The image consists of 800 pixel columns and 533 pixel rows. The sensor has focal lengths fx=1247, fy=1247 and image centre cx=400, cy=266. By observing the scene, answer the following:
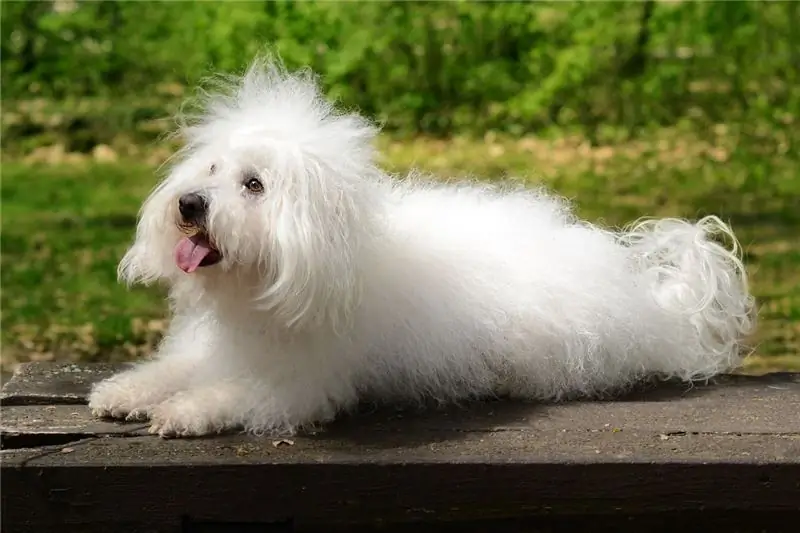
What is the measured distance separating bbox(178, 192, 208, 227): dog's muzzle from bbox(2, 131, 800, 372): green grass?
2.94 metres

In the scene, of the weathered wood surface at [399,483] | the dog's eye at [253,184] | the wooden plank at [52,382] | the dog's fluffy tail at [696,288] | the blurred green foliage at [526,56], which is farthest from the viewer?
the blurred green foliage at [526,56]

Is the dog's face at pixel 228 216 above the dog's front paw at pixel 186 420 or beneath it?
above

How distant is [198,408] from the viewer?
3100 mm

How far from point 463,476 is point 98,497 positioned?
86cm

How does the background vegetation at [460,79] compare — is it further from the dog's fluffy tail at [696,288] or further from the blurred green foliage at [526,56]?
the dog's fluffy tail at [696,288]

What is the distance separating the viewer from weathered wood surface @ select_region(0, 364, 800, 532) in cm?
290

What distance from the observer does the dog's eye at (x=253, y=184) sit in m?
3.05

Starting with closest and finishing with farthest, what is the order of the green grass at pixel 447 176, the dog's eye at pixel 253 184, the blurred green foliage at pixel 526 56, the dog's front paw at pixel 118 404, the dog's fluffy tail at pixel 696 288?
1. the dog's eye at pixel 253 184
2. the dog's front paw at pixel 118 404
3. the dog's fluffy tail at pixel 696 288
4. the green grass at pixel 447 176
5. the blurred green foliage at pixel 526 56

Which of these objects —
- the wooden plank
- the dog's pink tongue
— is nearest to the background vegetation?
the wooden plank

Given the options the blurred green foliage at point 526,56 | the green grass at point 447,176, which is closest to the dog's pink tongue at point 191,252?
the green grass at point 447,176

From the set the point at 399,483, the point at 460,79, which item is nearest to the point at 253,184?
the point at 399,483

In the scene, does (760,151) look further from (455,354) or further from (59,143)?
(455,354)

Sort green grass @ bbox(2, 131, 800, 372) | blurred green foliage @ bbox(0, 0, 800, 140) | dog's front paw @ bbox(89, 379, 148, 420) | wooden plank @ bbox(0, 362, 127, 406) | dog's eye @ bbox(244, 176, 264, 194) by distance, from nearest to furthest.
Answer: dog's eye @ bbox(244, 176, 264, 194) < dog's front paw @ bbox(89, 379, 148, 420) < wooden plank @ bbox(0, 362, 127, 406) < green grass @ bbox(2, 131, 800, 372) < blurred green foliage @ bbox(0, 0, 800, 140)

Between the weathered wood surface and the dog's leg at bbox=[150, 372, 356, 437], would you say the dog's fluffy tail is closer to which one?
the weathered wood surface
